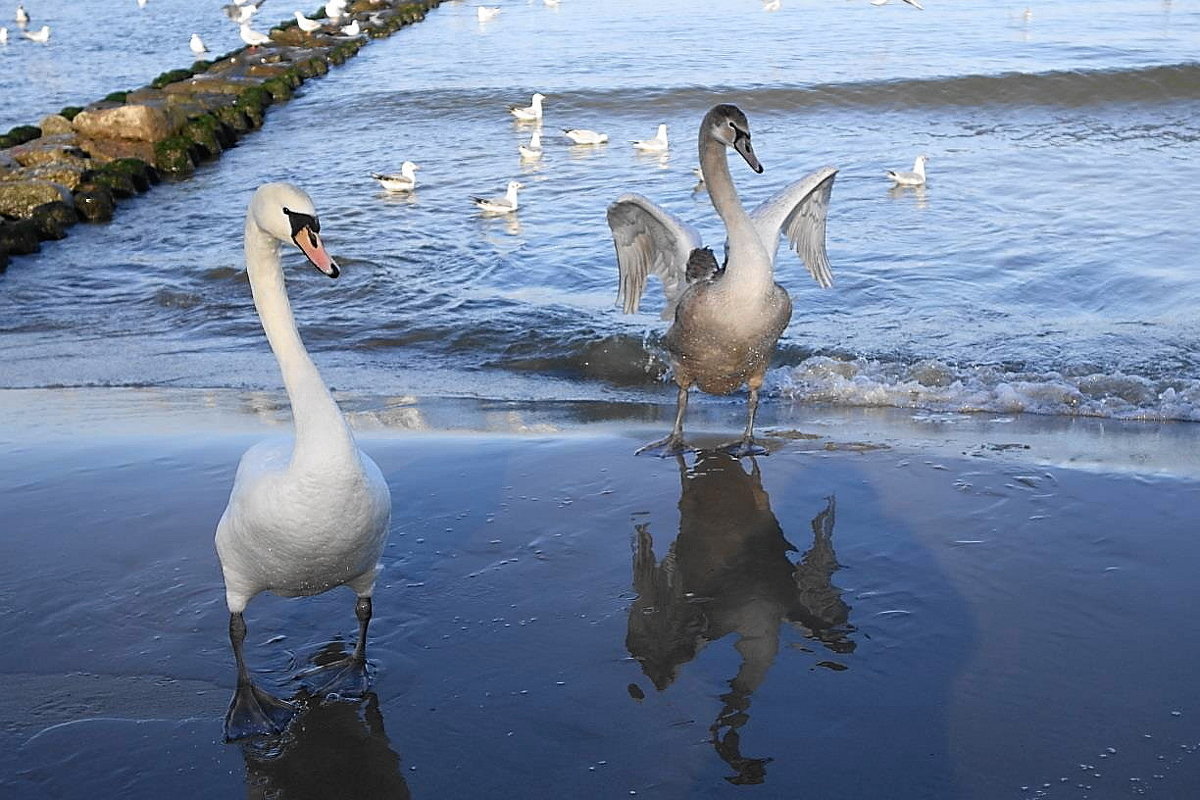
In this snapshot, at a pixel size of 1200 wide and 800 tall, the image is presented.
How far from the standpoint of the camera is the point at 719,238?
1320 centimetres

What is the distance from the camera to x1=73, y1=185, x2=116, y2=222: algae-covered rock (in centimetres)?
1596

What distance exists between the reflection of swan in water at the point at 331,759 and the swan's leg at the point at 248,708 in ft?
0.18

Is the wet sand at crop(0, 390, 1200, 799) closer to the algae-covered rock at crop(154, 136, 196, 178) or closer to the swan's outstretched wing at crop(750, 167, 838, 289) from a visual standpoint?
the swan's outstretched wing at crop(750, 167, 838, 289)

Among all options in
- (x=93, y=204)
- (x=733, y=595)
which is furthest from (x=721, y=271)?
(x=93, y=204)

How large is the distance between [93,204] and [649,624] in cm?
1307

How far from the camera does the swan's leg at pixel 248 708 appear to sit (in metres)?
4.26

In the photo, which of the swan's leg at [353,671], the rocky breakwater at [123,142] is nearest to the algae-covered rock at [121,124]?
the rocky breakwater at [123,142]

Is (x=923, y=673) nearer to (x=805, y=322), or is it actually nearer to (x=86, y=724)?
(x=86, y=724)

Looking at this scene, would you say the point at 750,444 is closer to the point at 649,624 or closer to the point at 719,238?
the point at 649,624

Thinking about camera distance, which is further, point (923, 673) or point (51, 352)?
point (51, 352)

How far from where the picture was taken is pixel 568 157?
64.1ft

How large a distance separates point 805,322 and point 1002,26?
851 inches

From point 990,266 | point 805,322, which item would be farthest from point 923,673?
point 990,266

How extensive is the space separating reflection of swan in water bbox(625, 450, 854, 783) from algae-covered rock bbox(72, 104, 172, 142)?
15544 millimetres
